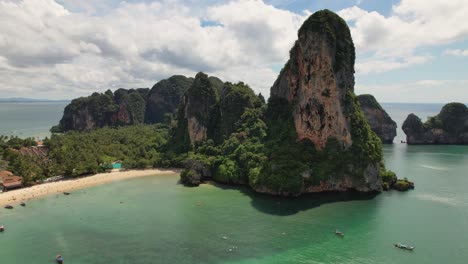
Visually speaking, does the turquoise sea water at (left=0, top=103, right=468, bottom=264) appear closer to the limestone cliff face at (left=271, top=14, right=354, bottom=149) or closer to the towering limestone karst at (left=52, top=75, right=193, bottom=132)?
the limestone cliff face at (left=271, top=14, right=354, bottom=149)

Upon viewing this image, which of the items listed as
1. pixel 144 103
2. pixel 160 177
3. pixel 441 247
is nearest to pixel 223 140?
pixel 160 177

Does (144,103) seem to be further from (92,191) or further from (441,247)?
(441,247)

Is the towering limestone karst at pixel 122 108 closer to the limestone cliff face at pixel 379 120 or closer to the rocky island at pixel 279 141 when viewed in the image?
the rocky island at pixel 279 141

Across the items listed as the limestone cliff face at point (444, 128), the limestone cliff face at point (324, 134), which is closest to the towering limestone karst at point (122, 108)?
the limestone cliff face at point (324, 134)

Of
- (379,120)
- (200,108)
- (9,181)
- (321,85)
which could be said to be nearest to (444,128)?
(379,120)

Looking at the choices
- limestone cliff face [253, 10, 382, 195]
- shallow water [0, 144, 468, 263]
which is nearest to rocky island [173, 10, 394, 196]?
limestone cliff face [253, 10, 382, 195]
